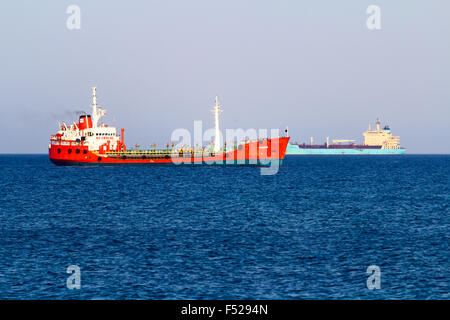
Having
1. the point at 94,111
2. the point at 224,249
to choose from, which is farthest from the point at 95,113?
the point at 224,249

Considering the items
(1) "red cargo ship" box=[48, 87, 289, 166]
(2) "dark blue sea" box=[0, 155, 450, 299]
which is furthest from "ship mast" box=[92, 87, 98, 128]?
(2) "dark blue sea" box=[0, 155, 450, 299]

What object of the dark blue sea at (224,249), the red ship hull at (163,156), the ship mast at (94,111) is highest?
the ship mast at (94,111)

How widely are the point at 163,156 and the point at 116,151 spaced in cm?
1101

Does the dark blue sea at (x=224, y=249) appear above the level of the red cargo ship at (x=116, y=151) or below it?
below

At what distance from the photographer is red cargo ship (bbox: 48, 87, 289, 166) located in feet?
399

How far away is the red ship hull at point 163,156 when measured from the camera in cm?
12100

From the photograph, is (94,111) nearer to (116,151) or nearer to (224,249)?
(116,151)

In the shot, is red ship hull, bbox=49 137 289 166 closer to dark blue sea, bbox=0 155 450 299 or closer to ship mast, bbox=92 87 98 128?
ship mast, bbox=92 87 98 128

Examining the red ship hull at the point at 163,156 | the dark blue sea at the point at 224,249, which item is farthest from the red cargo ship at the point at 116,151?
the dark blue sea at the point at 224,249

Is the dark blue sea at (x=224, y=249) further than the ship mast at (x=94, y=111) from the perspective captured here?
No

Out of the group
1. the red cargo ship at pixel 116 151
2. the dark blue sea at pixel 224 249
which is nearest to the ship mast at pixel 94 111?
the red cargo ship at pixel 116 151

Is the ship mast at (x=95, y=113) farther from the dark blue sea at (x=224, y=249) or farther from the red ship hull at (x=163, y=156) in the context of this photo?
the dark blue sea at (x=224, y=249)

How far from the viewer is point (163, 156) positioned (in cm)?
12425
